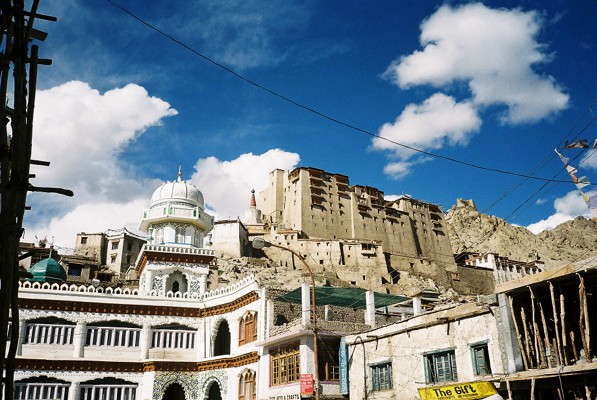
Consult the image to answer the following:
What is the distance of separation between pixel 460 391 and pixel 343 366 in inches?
309

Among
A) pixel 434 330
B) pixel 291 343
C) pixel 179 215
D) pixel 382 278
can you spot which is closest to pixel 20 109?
pixel 434 330

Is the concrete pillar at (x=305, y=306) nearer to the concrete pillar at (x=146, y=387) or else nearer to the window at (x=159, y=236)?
the concrete pillar at (x=146, y=387)

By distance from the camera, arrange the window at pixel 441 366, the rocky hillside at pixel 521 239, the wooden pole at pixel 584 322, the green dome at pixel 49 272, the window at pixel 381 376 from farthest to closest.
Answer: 1. the rocky hillside at pixel 521 239
2. the green dome at pixel 49 272
3. the window at pixel 381 376
4. the window at pixel 441 366
5. the wooden pole at pixel 584 322

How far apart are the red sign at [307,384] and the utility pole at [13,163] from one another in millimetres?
19196

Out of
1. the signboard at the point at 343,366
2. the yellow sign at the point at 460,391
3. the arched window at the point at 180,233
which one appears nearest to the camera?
the yellow sign at the point at 460,391

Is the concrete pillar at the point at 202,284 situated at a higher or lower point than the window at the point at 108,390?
higher

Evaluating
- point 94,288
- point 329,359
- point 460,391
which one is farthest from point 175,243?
point 460,391

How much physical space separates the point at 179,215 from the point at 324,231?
54.9 meters

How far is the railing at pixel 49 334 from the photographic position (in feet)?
107

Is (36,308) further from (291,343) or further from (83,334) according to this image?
Result: (291,343)

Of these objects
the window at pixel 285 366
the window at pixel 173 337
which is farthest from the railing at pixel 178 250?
the window at pixel 285 366

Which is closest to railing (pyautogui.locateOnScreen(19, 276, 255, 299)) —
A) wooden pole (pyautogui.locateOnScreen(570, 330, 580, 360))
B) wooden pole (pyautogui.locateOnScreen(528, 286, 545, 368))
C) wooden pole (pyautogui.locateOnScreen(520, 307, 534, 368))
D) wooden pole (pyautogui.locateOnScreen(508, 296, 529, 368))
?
wooden pole (pyautogui.locateOnScreen(508, 296, 529, 368))

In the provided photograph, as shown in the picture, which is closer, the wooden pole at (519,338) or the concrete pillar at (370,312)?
the wooden pole at (519,338)

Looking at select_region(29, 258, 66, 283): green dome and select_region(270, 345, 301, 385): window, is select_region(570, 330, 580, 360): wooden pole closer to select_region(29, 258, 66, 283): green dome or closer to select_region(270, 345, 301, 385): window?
select_region(270, 345, 301, 385): window
